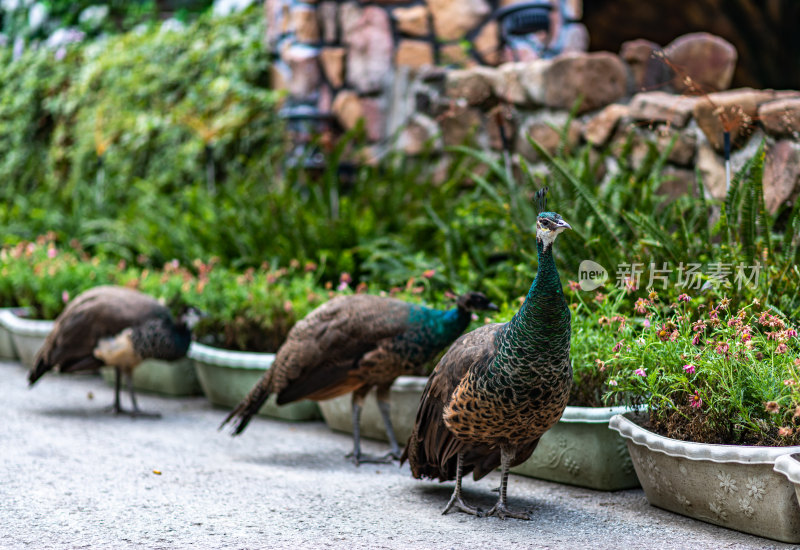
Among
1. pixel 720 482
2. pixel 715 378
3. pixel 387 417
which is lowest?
pixel 387 417

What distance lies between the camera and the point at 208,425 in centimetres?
504

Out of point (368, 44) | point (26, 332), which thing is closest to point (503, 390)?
point (26, 332)

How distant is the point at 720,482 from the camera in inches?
119

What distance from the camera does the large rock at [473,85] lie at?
6496mm

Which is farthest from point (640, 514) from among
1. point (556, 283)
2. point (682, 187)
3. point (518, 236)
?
point (682, 187)

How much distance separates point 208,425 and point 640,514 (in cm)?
262

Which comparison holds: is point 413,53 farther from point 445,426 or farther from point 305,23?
point 445,426

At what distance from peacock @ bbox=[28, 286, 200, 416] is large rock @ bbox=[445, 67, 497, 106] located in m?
2.83

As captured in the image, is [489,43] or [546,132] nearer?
[546,132]

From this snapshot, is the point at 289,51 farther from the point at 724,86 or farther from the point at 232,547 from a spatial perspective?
the point at 232,547

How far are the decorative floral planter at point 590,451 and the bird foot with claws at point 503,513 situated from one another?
0.50m

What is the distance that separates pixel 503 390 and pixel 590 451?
32.4 inches

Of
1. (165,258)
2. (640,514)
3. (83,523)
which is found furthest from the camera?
(165,258)

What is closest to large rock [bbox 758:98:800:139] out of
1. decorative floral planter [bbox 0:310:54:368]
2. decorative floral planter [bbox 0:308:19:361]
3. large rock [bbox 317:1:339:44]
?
large rock [bbox 317:1:339:44]
